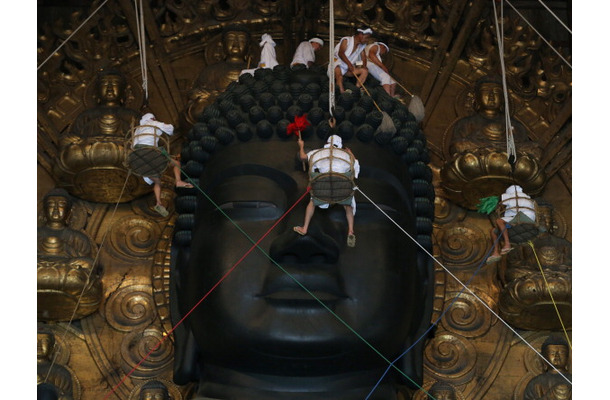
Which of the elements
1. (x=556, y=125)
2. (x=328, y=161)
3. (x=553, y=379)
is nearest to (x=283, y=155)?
(x=328, y=161)

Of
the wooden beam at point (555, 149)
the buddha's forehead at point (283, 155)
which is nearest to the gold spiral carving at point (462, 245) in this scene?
the wooden beam at point (555, 149)

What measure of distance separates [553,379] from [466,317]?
642mm

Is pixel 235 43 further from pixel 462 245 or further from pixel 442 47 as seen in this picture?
pixel 462 245

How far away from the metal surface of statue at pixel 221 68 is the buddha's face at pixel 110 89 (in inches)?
19.0

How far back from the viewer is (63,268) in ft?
21.8

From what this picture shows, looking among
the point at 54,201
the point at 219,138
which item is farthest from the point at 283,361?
the point at 54,201

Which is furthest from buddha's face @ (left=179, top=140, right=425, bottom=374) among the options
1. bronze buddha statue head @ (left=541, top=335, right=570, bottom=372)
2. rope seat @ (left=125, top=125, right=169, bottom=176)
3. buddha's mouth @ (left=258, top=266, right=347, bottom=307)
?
bronze buddha statue head @ (left=541, top=335, right=570, bottom=372)

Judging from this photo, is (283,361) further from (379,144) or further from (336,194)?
(379,144)

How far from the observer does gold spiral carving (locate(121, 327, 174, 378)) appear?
6.69 metres

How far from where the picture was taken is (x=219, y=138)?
250 inches

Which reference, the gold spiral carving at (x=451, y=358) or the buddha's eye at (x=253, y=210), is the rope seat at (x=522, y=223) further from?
the buddha's eye at (x=253, y=210)

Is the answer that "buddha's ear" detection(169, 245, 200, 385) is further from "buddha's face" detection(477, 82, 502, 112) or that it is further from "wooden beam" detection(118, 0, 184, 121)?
"buddha's face" detection(477, 82, 502, 112)

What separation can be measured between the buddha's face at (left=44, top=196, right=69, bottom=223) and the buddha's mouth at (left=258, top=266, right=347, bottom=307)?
5.98 feet

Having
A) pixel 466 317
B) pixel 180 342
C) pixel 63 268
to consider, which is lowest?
pixel 466 317
